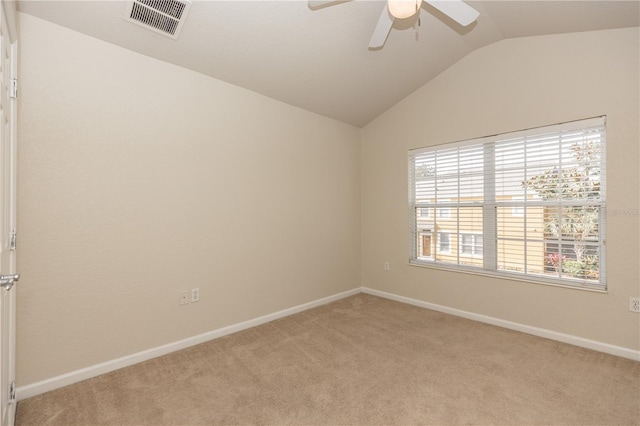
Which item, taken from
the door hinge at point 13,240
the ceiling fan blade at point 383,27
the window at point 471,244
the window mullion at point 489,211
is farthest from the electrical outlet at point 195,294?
the window mullion at point 489,211

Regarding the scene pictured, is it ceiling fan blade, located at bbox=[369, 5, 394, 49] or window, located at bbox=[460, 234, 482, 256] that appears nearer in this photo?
ceiling fan blade, located at bbox=[369, 5, 394, 49]

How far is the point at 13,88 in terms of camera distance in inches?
70.4

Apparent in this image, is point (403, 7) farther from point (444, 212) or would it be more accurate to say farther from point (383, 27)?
point (444, 212)

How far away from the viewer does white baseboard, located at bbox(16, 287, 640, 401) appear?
6.75ft

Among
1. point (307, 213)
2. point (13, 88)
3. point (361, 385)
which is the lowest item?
point (361, 385)

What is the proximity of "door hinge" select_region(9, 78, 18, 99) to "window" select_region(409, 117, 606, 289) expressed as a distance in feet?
11.7

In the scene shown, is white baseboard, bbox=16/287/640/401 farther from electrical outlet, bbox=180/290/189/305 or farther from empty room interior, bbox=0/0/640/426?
electrical outlet, bbox=180/290/189/305

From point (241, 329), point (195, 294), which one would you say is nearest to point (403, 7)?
point (195, 294)

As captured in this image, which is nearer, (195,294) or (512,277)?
(195,294)

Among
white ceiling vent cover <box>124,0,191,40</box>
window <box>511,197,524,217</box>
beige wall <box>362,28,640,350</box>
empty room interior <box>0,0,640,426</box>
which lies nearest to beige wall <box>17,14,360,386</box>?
empty room interior <box>0,0,640,426</box>

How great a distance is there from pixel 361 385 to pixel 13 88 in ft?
9.17

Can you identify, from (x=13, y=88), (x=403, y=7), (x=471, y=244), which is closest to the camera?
(x=403, y=7)

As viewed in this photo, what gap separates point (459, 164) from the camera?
3.51m

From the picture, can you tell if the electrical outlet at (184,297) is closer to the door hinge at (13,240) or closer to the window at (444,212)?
the door hinge at (13,240)
